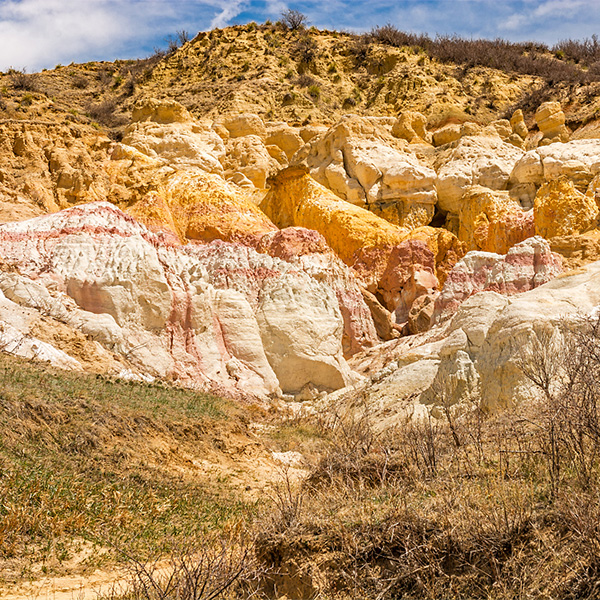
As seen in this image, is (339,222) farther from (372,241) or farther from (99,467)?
(99,467)

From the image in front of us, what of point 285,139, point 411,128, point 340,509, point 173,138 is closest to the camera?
point 340,509

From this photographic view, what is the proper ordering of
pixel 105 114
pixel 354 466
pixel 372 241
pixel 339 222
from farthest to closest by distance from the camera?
1. pixel 105 114
2. pixel 339 222
3. pixel 372 241
4. pixel 354 466

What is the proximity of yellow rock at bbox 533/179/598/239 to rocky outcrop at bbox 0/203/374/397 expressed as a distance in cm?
1063

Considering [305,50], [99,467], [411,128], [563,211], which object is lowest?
[99,467]

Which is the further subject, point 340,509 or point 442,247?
point 442,247

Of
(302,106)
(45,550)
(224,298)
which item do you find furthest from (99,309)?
(302,106)

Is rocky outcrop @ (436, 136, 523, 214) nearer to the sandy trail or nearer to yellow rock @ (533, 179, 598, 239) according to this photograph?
yellow rock @ (533, 179, 598, 239)

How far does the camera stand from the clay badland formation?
1878cm

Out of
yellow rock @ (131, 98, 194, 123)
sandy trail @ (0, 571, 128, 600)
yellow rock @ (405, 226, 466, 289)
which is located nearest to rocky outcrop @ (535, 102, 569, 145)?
yellow rock @ (405, 226, 466, 289)

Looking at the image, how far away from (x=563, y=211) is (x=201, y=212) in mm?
15758

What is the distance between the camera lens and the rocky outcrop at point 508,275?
2708 cm

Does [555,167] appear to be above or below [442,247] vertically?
above

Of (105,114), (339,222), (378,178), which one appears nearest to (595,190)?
(378,178)

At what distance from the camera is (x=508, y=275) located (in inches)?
1086
